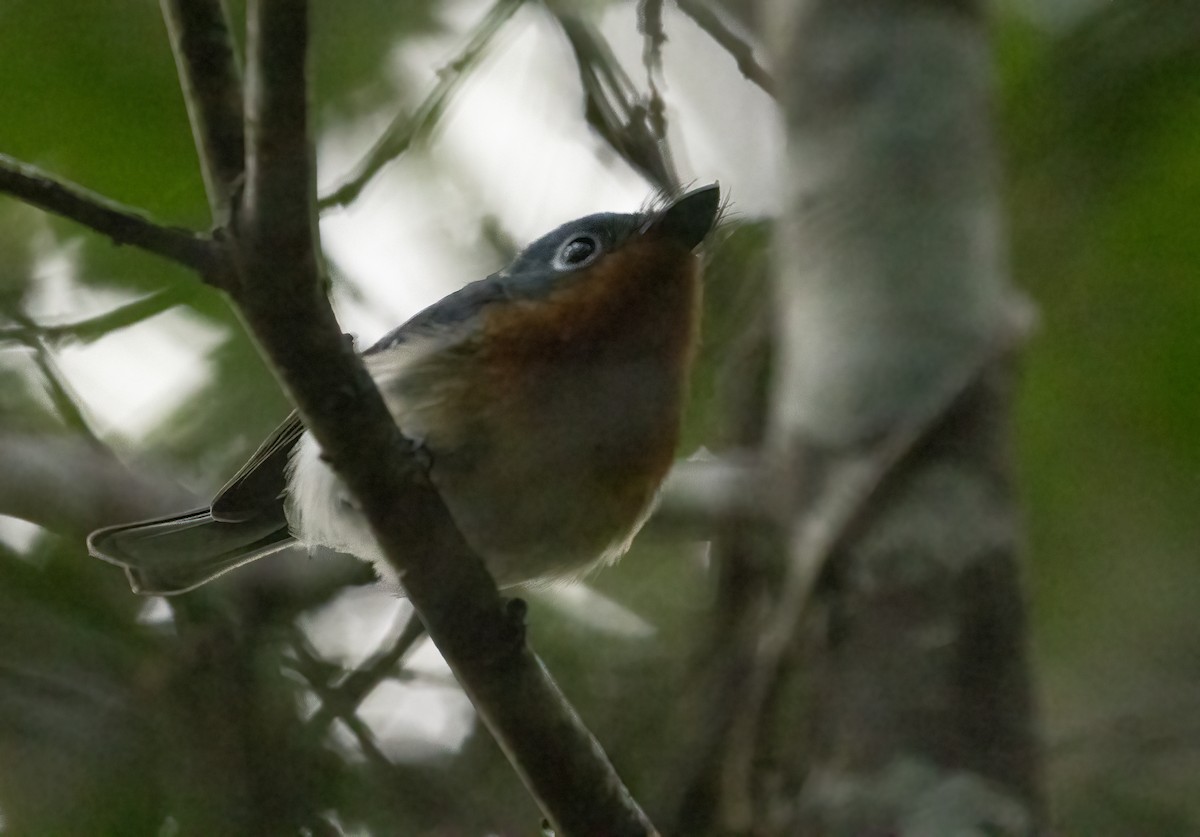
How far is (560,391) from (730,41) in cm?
130

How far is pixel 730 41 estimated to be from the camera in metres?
3.31

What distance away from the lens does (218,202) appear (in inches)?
66.6

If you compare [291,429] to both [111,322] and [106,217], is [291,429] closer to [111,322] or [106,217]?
[111,322]

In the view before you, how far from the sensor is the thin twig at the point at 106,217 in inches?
63.0

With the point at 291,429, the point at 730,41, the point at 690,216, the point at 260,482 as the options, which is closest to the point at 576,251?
the point at 690,216

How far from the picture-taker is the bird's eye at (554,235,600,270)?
8.88ft

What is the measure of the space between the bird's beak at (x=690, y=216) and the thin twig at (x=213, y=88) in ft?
3.31

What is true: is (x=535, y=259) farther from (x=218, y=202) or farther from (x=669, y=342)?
(x=218, y=202)

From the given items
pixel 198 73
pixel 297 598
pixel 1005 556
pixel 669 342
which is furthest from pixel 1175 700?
pixel 198 73

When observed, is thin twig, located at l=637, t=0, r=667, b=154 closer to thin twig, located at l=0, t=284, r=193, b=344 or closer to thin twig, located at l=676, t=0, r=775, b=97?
thin twig, located at l=676, t=0, r=775, b=97

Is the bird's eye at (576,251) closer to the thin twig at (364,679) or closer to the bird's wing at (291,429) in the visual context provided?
the bird's wing at (291,429)

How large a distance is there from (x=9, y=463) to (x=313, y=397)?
1.55 metres

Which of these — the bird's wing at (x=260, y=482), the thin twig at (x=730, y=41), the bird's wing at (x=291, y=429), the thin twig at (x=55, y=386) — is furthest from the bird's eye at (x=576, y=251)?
the thin twig at (x=55, y=386)

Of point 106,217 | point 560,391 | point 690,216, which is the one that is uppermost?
point 106,217
